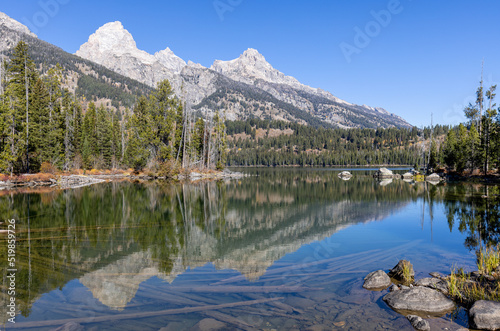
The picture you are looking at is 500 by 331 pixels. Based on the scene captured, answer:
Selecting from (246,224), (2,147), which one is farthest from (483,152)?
(2,147)

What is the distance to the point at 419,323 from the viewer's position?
805cm

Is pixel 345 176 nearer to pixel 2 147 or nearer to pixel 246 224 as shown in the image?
pixel 246 224

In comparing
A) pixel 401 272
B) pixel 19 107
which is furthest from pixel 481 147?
pixel 19 107

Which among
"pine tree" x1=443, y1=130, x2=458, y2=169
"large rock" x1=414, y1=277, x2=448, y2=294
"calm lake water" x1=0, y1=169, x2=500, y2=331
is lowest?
"calm lake water" x1=0, y1=169, x2=500, y2=331

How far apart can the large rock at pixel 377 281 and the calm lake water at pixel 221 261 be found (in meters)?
0.32

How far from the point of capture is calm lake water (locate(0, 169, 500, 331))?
8555 mm

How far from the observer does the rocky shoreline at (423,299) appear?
7998mm

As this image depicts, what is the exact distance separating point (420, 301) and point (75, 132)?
74.8 meters

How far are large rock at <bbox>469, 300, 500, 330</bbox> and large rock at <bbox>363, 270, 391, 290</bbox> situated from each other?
271cm

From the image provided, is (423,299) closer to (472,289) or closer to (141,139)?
(472,289)

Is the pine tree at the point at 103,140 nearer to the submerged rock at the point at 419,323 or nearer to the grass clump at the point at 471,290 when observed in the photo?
the grass clump at the point at 471,290

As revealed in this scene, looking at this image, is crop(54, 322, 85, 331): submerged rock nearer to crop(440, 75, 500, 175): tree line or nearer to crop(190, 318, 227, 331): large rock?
crop(190, 318, 227, 331): large rock

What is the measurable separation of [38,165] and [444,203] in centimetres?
5878

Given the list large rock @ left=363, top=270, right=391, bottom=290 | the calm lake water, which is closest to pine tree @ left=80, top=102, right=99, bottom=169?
the calm lake water
